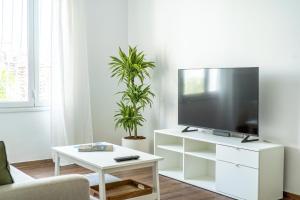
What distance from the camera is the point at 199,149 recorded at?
14.5 ft

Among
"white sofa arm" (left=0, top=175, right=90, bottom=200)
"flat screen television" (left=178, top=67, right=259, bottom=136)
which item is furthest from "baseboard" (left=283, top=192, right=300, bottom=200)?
"white sofa arm" (left=0, top=175, right=90, bottom=200)

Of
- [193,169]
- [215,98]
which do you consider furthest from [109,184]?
[215,98]

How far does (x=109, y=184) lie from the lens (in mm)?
3605

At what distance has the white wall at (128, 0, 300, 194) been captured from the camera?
145 inches

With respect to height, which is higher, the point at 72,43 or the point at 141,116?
the point at 72,43

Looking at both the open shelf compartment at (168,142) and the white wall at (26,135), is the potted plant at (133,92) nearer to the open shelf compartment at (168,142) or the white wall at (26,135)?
the open shelf compartment at (168,142)

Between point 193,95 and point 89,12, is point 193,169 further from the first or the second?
point 89,12

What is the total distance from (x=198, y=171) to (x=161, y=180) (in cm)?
43

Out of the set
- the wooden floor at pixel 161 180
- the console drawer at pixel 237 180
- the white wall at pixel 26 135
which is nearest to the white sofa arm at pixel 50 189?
the wooden floor at pixel 161 180

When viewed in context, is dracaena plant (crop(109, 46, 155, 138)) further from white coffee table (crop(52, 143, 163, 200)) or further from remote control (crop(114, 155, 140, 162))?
remote control (crop(114, 155, 140, 162))

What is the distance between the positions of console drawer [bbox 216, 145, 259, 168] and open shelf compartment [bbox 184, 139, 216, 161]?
1.11 feet

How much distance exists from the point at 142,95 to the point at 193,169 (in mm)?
1299

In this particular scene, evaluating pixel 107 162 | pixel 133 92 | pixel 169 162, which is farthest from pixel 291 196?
pixel 133 92

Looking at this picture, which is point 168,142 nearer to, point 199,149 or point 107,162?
point 199,149
